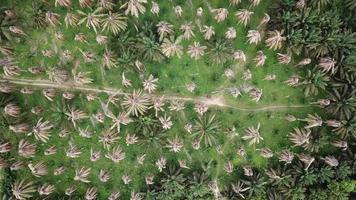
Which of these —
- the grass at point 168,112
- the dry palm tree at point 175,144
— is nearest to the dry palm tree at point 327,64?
the grass at point 168,112

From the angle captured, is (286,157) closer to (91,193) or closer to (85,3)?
(91,193)

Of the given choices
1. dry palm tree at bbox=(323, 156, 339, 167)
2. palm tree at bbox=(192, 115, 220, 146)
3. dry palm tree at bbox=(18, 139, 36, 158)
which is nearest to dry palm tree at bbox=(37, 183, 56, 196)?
dry palm tree at bbox=(18, 139, 36, 158)

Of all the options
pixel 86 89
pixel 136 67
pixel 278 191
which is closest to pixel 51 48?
pixel 86 89

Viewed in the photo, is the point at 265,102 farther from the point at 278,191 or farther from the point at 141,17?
the point at 141,17

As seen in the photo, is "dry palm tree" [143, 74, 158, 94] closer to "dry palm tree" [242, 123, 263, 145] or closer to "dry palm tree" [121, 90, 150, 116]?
"dry palm tree" [121, 90, 150, 116]

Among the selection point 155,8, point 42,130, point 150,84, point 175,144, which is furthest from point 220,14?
point 42,130
